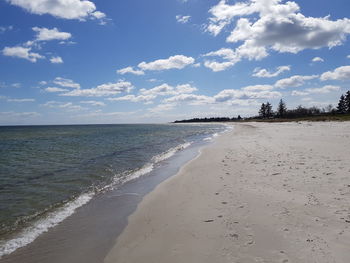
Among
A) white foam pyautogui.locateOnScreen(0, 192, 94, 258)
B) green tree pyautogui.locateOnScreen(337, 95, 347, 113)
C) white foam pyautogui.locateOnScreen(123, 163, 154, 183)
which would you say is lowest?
white foam pyautogui.locateOnScreen(0, 192, 94, 258)

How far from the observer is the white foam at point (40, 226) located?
6.14 meters

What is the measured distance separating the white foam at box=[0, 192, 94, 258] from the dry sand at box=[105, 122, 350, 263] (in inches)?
86.7

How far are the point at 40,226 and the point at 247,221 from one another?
18.0 ft

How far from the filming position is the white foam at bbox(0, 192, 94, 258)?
6.14 meters

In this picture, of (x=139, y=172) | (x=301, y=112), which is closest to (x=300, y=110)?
(x=301, y=112)

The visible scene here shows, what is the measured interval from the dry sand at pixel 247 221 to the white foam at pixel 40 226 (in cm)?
220

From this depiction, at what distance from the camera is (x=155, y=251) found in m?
5.32

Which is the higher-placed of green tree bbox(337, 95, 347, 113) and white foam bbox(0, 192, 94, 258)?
green tree bbox(337, 95, 347, 113)

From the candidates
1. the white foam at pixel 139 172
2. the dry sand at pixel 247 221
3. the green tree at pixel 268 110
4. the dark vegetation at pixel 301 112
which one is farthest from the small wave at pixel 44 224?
the green tree at pixel 268 110

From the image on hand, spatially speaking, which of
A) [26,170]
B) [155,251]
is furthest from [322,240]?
[26,170]

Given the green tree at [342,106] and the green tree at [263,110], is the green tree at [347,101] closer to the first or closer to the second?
the green tree at [342,106]

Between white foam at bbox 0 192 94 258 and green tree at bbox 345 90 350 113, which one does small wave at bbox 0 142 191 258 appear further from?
green tree at bbox 345 90 350 113

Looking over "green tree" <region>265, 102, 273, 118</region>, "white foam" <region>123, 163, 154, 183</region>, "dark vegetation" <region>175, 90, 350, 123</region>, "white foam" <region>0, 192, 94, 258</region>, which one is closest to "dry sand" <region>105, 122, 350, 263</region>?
"white foam" <region>0, 192, 94, 258</region>

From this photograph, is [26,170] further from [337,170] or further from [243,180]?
[337,170]
